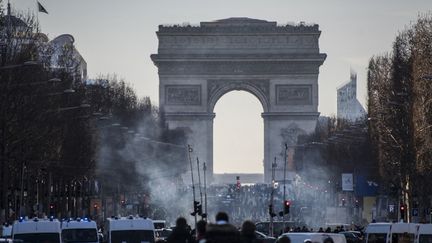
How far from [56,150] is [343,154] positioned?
53939 mm

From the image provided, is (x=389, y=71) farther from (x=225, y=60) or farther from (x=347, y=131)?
(x=225, y=60)

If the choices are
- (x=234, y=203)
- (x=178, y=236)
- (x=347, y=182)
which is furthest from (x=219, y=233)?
(x=234, y=203)

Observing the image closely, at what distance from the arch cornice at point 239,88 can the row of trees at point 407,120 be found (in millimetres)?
81269

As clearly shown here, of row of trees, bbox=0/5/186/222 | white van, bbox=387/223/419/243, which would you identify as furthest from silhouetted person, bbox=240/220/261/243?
row of trees, bbox=0/5/186/222

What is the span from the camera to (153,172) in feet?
454

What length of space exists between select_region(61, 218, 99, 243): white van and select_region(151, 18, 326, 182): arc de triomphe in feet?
429

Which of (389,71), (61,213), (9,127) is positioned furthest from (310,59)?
(9,127)

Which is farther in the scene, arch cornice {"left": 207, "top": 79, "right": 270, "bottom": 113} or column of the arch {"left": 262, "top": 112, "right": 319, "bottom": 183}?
arch cornice {"left": 207, "top": 79, "right": 270, "bottom": 113}

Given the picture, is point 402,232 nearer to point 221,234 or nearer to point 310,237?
point 310,237

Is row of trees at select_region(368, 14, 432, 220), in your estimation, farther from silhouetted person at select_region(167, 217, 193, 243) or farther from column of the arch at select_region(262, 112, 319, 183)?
column of the arch at select_region(262, 112, 319, 183)

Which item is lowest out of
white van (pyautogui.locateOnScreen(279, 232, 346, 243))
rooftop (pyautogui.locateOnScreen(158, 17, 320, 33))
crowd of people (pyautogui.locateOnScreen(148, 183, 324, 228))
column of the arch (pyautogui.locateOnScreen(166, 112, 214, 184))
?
white van (pyautogui.locateOnScreen(279, 232, 346, 243))

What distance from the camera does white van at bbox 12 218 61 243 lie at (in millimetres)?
53469

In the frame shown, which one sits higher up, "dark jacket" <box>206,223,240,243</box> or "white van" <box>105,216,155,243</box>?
"white van" <box>105,216,155,243</box>

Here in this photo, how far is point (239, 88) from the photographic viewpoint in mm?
Answer: 195750
